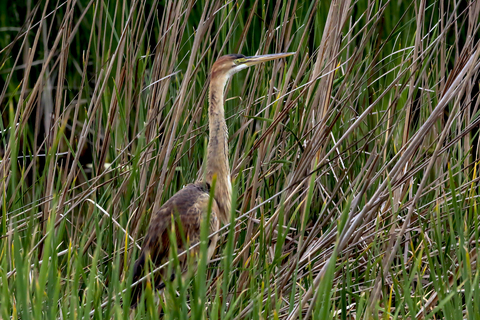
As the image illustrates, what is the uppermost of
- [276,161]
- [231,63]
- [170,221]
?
[231,63]

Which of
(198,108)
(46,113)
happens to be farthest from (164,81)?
(46,113)

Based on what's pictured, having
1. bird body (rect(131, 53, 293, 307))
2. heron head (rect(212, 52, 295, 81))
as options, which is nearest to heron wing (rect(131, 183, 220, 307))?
bird body (rect(131, 53, 293, 307))

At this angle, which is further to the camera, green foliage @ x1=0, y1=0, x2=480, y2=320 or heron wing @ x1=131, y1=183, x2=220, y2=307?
heron wing @ x1=131, y1=183, x2=220, y2=307

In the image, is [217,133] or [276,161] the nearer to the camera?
[276,161]

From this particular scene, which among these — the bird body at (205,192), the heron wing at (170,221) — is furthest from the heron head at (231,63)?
the heron wing at (170,221)

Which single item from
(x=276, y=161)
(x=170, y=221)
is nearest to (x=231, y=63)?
(x=276, y=161)

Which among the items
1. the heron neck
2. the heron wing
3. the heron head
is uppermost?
the heron head

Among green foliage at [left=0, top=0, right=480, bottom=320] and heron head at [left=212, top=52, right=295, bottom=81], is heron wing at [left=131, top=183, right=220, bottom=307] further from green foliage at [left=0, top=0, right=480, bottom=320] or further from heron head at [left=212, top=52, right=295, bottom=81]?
heron head at [left=212, top=52, right=295, bottom=81]

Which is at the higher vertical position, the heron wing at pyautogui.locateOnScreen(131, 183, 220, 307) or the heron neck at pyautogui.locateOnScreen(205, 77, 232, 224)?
the heron neck at pyautogui.locateOnScreen(205, 77, 232, 224)

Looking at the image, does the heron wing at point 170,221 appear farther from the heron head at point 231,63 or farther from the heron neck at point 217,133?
the heron head at point 231,63

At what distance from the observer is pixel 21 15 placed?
340 centimetres

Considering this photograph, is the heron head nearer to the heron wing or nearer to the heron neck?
the heron neck

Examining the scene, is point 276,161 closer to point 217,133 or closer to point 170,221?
point 217,133

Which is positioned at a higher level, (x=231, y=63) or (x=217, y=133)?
(x=231, y=63)
